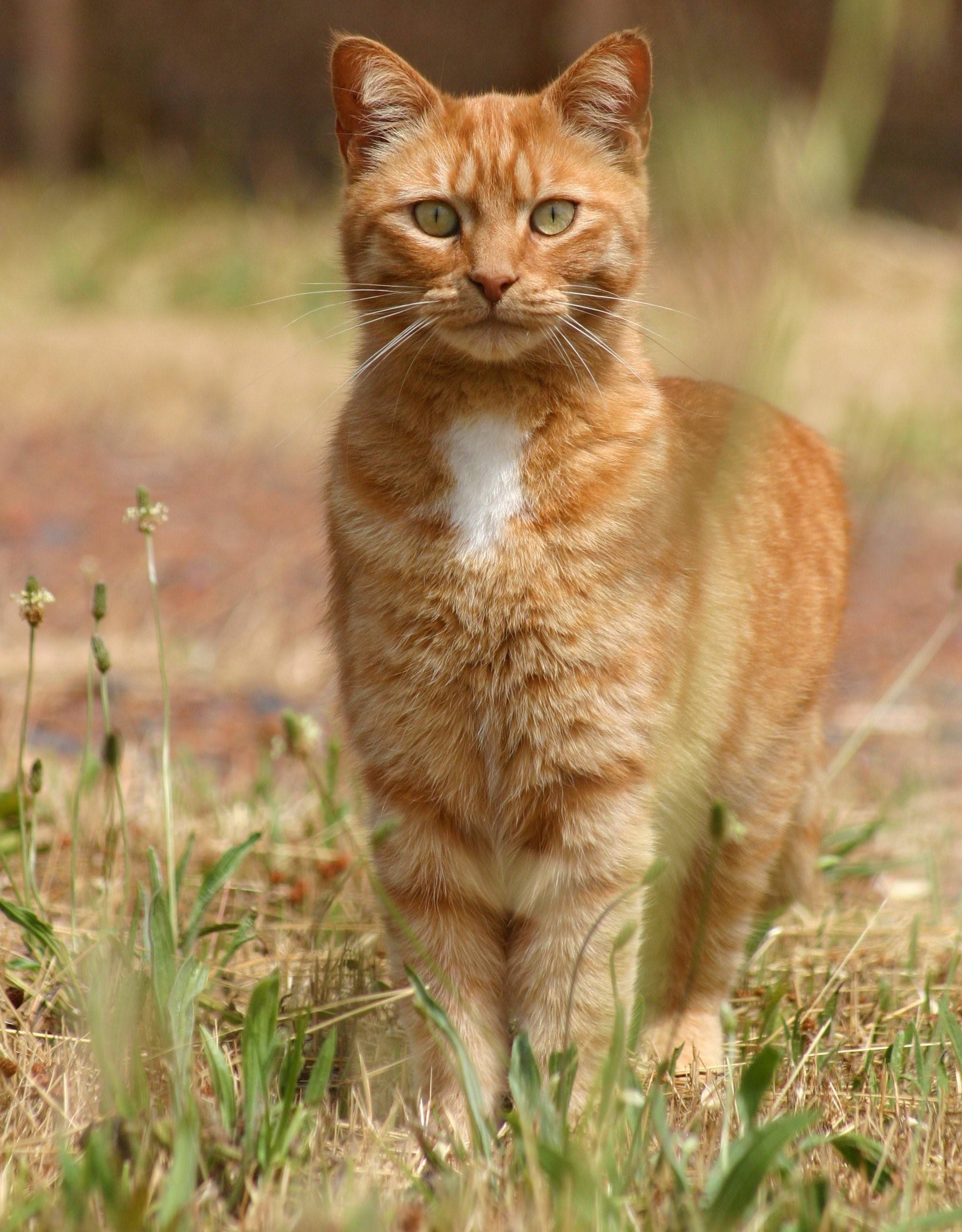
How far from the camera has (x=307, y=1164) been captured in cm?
156

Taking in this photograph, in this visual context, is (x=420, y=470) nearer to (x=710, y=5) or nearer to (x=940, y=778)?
(x=710, y=5)

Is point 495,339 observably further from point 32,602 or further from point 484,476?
point 32,602

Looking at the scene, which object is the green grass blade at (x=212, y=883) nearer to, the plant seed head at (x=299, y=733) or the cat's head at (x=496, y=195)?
the plant seed head at (x=299, y=733)

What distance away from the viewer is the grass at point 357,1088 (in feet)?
4.65

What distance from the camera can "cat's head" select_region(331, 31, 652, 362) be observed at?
1895mm

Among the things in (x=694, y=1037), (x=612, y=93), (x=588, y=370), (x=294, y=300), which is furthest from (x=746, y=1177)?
(x=294, y=300)

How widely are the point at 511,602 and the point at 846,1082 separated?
812mm

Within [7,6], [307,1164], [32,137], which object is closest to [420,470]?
[307,1164]

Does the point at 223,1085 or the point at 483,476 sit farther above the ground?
the point at 483,476

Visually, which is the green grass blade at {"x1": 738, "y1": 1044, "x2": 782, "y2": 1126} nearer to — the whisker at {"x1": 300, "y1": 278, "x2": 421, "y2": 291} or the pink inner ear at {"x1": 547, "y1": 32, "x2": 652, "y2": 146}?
the whisker at {"x1": 300, "y1": 278, "x2": 421, "y2": 291}

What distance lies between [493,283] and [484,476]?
0.27 m

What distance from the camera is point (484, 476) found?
6.34 feet

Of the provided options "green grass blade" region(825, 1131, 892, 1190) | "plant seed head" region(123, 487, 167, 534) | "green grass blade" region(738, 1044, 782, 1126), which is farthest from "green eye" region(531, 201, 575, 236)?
"green grass blade" region(825, 1131, 892, 1190)

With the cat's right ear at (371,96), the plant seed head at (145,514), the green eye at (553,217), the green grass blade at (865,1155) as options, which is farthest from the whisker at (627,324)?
the green grass blade at (865,1155)
